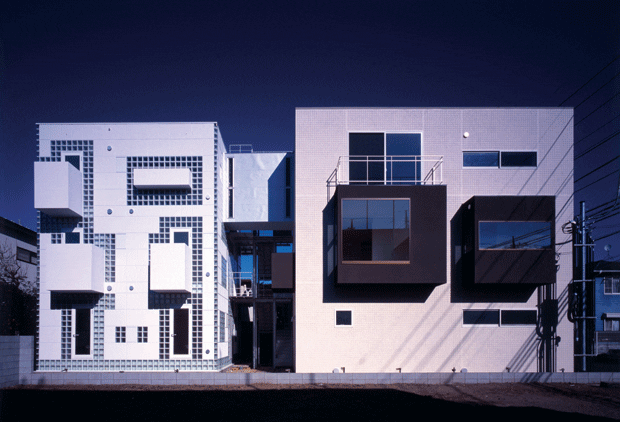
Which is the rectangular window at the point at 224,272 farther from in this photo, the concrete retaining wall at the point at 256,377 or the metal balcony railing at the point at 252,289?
the concrete retaining wall at the point at 256,377

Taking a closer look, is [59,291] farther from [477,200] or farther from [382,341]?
[477,200]

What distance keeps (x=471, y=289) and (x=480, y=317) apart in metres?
1.07

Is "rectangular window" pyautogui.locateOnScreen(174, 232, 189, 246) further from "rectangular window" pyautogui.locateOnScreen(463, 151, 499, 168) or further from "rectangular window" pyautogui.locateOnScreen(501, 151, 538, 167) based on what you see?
"rectangular window" pyautogui.locateOnScreen(501, 151, 538, 167)

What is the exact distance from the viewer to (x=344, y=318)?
1678 centimetres

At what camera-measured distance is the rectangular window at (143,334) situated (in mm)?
17625

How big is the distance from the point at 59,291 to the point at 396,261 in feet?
42.1

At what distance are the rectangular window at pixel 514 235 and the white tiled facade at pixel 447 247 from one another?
1.21 m

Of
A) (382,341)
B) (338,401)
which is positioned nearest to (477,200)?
(382,341)

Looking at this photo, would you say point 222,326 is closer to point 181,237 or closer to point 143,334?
point 143,334

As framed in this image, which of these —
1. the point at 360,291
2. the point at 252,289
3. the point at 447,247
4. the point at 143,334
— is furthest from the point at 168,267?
the point at 447,247

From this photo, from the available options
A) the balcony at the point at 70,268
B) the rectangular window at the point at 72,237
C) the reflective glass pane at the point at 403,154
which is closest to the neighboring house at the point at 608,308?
the reflective glass pane at the point at 403,154

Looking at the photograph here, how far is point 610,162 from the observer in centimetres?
1473

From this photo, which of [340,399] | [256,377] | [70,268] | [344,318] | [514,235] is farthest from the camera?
[70,268]

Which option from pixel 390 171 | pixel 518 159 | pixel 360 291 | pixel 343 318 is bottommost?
pixel 343 318
